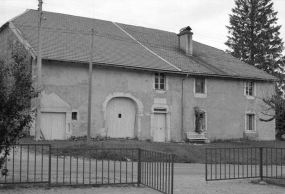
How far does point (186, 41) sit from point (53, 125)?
43.5 ft

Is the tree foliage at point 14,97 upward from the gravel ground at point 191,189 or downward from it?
upward

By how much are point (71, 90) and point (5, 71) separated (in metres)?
13.7

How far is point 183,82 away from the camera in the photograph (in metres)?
25.5

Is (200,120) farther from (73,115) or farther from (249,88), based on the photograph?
(73,115)

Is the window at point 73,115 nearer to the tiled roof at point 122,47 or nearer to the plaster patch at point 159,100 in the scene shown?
the tiled roof at point 122,47

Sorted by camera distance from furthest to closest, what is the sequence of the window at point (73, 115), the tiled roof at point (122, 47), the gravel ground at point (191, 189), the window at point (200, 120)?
the window at point (200, 120) → the tiled roof at point (122, 47) → the window at point (73, 115) → the gravel ground at point (191, 189)

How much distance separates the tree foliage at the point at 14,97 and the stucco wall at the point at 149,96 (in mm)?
12921

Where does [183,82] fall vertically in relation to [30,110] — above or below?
above

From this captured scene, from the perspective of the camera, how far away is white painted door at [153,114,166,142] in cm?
2469

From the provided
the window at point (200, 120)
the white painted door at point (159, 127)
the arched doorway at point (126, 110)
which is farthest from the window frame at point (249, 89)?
the arched doorway at point (126, 110)

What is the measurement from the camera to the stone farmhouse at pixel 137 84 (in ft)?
70.7

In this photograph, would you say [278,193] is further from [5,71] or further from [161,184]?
[5,71]

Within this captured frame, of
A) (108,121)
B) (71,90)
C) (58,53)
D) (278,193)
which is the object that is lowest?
(278,193)

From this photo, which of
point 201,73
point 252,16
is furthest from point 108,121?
point 252,16
